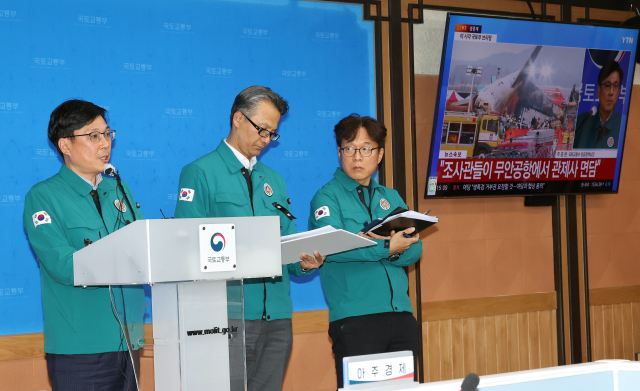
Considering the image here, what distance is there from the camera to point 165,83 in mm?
3383

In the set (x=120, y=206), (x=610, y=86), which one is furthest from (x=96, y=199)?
(x=610, y=86)

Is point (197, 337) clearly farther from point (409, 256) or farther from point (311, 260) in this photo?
point (409, 256)

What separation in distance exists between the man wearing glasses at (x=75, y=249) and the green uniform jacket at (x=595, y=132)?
3.22 m

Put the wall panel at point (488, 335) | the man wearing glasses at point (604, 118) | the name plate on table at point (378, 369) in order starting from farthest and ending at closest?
1. the man wearing glasses at point (604, 118)
2. the wall panel at point (488, 335)
3. the name plate on table at point (378, 369)

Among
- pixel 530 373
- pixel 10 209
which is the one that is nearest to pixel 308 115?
pixel 10 209

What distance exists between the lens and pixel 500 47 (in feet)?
13.0

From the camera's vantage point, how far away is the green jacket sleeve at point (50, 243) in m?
1.80

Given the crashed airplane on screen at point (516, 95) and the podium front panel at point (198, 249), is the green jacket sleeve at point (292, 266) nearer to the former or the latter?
the podium front panel at point (198, 249)

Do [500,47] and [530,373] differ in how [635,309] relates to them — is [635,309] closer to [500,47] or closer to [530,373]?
[500,47]

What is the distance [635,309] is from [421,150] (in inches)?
80.5

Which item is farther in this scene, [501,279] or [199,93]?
[501,279]

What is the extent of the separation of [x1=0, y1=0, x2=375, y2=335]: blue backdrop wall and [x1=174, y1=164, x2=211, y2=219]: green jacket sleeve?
1110mm

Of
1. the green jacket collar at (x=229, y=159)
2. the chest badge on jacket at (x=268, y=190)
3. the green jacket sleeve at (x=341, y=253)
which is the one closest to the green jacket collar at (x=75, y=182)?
the green jacket collar at (x=229, y=159)

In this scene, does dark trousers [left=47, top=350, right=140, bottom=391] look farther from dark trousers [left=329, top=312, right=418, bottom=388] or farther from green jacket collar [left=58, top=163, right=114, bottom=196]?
dark trousers [left=329, top=312, right=418, bottom=388]
